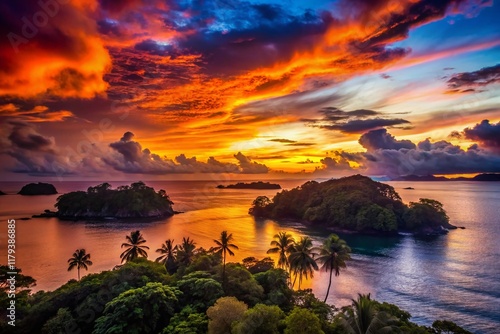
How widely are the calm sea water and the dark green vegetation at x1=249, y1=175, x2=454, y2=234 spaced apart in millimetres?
8093

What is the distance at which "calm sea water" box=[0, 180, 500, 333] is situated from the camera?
53.9 meters

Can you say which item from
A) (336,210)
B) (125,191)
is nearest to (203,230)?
(336,210)

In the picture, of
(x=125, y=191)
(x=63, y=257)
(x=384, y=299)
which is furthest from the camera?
(x=125, y=191)

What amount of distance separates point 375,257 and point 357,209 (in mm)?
43382

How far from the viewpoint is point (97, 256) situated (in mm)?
85375

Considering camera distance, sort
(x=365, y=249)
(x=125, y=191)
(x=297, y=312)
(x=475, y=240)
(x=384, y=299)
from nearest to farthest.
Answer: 1. (x=297, y=312)
2. (x=384, y=299)
3. (x=365, y=249)
4. (x=475, y=240)
5. (x=125, y=191)

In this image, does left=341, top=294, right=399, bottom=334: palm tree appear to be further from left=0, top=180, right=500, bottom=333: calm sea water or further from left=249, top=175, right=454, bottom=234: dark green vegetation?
left=249, top=175, right=454, bottom=234: dark green vegetation

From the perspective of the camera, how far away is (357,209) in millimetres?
125125

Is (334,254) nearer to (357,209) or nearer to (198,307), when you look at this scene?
(198,307)

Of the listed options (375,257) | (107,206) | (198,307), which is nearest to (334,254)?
(198,307)

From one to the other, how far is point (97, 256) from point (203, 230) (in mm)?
46927

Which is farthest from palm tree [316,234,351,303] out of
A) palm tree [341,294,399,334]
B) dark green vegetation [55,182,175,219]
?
dark green vegetation [55,182,175,219]

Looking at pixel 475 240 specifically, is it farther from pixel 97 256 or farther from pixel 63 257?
pixel 63 257

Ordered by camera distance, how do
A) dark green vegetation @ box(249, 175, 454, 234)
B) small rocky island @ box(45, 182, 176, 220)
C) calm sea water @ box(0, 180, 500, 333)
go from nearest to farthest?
calm sea water @ box(0, 180, 500, 333) < dark green vegetation @ box(249, 175, 454, 234) < small rocky island @ box(45, 182, 176, 220)
